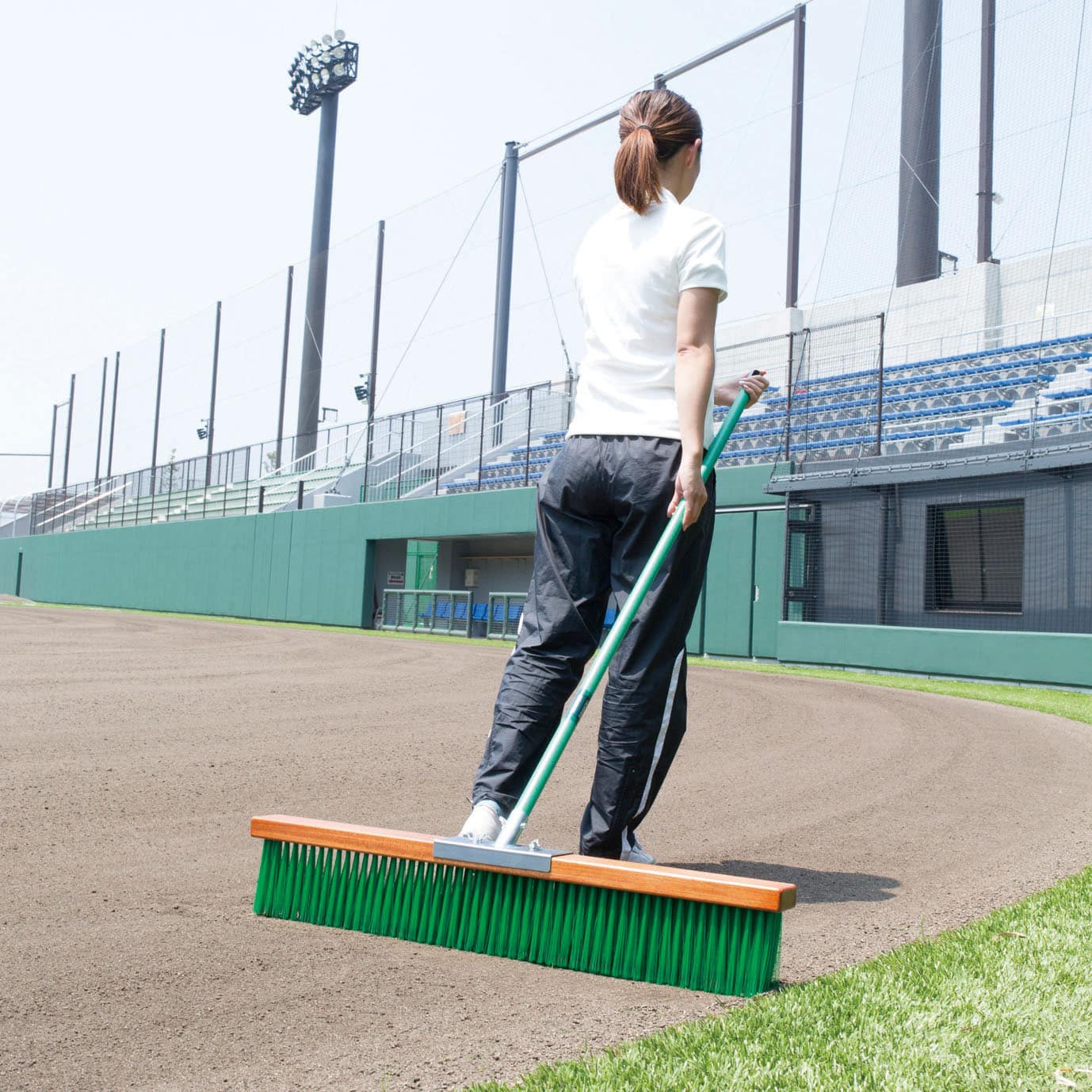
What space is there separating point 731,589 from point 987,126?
7850 millimetres

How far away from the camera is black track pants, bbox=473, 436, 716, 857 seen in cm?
282

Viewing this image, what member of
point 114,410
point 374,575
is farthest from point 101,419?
point 374,575

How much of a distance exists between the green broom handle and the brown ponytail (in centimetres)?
66

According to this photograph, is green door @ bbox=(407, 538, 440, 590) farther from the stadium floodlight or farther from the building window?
the stadium floodlight

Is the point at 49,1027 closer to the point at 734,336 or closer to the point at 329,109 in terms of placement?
the point at 734,336

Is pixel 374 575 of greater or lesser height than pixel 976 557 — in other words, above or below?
below

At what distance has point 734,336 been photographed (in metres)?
23.2

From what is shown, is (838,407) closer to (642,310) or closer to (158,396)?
(642,310)

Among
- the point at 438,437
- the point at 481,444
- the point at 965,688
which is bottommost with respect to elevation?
the point at 965,688

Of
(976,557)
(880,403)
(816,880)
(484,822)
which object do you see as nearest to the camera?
(484,822)

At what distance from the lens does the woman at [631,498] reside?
2.83 m

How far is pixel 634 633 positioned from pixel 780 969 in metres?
0.85

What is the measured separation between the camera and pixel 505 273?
26.9 m

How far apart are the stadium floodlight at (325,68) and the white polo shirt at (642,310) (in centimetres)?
4113
